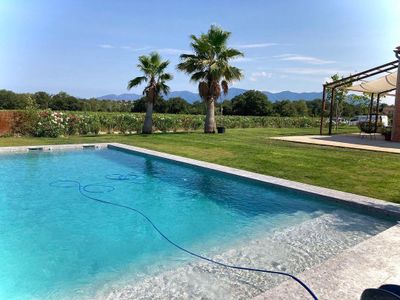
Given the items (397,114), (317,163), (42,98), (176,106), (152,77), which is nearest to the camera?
(317,163)

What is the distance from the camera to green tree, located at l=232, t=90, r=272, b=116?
63.7 meters

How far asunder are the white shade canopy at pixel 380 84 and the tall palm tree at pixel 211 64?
7338 millimetres

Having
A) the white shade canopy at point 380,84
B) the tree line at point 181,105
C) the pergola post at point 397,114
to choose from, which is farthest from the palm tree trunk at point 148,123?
the tree line at point 181,105

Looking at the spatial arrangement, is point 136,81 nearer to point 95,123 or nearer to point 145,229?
point 95,123

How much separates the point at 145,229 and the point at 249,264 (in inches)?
89.6

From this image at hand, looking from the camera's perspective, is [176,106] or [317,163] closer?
[317,163]

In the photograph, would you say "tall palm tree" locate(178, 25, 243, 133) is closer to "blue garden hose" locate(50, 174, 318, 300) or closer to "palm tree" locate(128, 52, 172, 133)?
"palm tree" locate(128, 52, 172, 133)

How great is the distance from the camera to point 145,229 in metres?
6.02

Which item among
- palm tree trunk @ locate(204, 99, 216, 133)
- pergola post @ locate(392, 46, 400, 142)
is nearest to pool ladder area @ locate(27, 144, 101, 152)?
palm tree trunk @ locate(204, 99, 216, 133)

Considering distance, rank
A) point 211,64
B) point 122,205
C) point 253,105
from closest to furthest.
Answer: point 122,205 < point 211,64 < point 253,105

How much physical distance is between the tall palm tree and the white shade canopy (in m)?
7.34

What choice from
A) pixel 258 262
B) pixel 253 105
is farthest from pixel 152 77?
pixel 253 105

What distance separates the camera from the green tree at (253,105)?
6366 centimetres

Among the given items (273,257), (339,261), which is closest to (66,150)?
(273,257)
